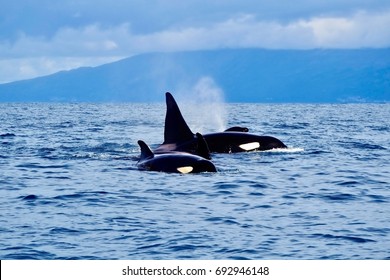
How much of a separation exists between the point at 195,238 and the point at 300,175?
320 inches

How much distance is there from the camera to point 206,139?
25.2 meters

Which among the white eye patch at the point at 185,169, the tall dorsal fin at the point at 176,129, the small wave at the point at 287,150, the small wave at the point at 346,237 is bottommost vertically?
the small wave at the point at 346,237

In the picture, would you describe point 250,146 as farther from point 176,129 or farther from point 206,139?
point 176,129

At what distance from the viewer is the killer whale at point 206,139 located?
23.6 meters

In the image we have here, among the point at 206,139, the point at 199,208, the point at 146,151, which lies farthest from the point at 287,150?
the point at 199,208

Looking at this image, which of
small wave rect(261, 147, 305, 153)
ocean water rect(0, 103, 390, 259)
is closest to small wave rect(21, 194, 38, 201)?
ocean water rect(0, 103, 390, 259)

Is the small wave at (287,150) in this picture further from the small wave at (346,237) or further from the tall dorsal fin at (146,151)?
the small wave at (346,237)

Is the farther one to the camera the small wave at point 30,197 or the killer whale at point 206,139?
the killer whale at point 206,139

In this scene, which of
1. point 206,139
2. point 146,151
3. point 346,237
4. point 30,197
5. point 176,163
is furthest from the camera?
point 206,139

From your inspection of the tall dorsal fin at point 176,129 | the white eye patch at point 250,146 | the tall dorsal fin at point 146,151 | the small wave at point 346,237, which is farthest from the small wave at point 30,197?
the white eye patch at point 250,146

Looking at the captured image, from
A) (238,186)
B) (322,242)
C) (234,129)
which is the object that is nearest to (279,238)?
(322,242)

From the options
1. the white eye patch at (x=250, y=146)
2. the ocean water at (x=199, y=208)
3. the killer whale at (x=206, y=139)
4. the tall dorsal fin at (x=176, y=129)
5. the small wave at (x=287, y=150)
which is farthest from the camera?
the small wave at (x=287, y=150)

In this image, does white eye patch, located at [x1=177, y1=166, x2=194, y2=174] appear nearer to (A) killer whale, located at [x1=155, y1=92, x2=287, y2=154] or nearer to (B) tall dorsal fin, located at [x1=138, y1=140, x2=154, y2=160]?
(B) tall dorsal fin, located at [x1=138, y1=140, x2=154, y2=160]
